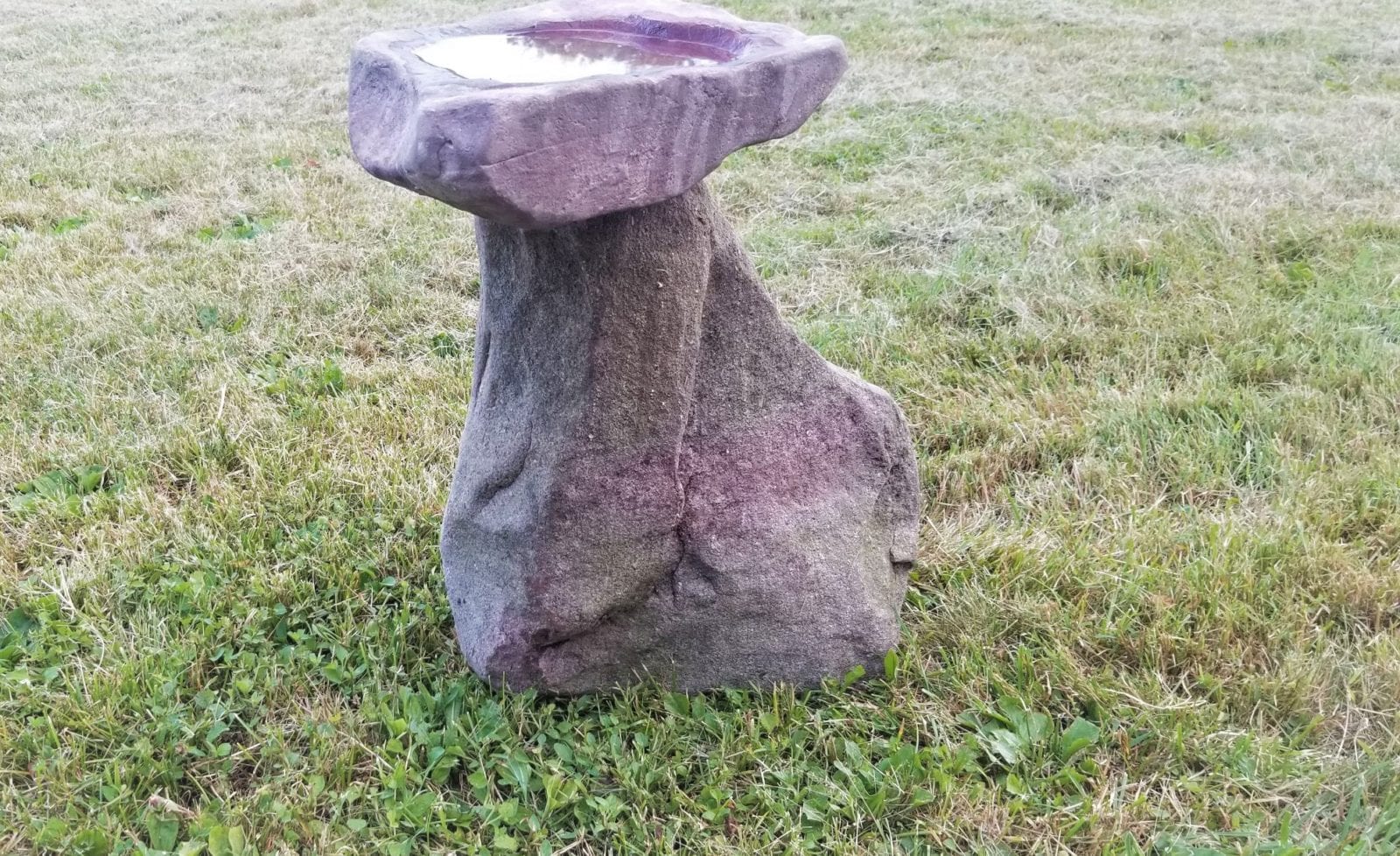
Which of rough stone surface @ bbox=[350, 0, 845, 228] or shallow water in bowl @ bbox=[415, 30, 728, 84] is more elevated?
shallow water in bowl @ bbox=[415, 30, 728, 84]

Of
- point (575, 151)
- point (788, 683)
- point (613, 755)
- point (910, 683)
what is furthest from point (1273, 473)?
point (575, 151)

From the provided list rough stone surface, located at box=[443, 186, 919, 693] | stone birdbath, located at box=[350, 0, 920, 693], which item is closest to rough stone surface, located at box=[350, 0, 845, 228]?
stone birdbath, located at box=[350, 0, 920, 693]

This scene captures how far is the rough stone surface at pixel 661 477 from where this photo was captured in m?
1.95

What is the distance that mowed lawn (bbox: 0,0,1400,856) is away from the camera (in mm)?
2064

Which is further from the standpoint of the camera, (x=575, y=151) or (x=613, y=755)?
(x=613, y=755)

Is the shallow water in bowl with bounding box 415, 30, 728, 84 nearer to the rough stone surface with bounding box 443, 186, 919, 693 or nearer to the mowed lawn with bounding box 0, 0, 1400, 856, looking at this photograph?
the rough stone surface with bounding box 443, 186, 919, 693

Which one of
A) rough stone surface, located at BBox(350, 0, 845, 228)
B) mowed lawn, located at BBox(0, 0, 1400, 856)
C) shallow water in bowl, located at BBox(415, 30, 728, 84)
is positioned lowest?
mowed lawn, located at BBox(0, 0, 1400, 856)

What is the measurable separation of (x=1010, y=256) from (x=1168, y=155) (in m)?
2.15

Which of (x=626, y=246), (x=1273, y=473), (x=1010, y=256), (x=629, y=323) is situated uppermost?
(x=626, y=246)

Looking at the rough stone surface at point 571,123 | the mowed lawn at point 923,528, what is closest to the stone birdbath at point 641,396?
the rough stone surface at point 571,123

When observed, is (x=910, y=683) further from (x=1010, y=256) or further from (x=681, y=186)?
(x=1010, y=256)

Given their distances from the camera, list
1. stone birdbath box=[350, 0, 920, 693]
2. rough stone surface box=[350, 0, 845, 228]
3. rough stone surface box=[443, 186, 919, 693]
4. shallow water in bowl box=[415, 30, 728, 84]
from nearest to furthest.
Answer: rough stone surface box=[350, 0, 845, 228]
stone birdbath box=[350, 0, 920, 693]
shallow water in bowl box=[415, 30, 728, 84]
rough stone surface box=[443, 186, 919, 693]

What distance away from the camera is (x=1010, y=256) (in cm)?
473

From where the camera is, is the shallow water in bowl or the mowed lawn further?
the mowed lawn
